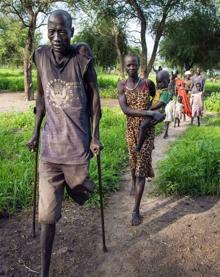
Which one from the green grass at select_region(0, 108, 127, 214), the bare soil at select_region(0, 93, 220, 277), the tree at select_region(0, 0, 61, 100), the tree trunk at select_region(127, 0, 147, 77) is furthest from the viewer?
the tree trunk at select_region(127, 0, 147, 77)

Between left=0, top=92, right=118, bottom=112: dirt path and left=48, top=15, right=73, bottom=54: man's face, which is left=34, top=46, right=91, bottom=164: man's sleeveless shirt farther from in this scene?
left=0, top=92, right=118, bottom=112: dirt path

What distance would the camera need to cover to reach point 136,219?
4477mm

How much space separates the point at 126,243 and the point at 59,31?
89.5 inches

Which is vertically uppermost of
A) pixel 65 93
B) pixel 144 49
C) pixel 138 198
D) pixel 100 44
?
pixel 100 44

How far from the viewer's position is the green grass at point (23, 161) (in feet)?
16.4

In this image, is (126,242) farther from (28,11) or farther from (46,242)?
(28,11)

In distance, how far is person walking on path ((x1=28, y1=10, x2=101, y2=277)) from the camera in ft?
9.97

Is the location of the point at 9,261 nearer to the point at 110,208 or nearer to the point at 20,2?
the point at 110,208

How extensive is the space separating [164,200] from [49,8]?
1516 centimetres

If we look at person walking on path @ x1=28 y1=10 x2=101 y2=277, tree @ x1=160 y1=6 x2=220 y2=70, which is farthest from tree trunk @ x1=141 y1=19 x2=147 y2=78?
person walking on path @ x1=28 y1=10 x2=101 y2=277

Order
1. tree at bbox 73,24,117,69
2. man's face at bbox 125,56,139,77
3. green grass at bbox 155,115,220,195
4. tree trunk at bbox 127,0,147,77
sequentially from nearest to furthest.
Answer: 1. man's face at bbox 125,56,139,77
2. green grass at bbox 155,115,220,195
3. tree trunk at bbox 127,0,147,77
4. tree at bbox 73,24,117,69

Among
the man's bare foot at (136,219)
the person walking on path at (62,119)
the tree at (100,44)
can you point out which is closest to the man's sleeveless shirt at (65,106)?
the person walking on path at (62,119)

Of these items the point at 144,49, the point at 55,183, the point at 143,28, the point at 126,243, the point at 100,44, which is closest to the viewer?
the point at 55,183

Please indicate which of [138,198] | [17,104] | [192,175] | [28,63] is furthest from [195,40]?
[138,198]
